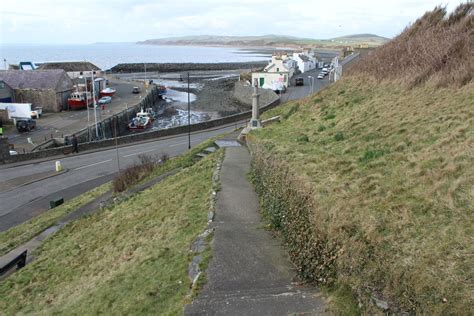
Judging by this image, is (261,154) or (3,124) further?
(3,124)

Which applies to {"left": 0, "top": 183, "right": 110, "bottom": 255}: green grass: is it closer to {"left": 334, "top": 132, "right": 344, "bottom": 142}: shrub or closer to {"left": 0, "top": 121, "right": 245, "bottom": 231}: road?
{"left": 0, "top": 121, "right": 245, "bottom": 231}: road

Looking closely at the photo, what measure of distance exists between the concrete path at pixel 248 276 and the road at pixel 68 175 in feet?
42.0

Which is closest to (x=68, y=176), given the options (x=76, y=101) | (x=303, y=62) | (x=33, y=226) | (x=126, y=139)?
(x=126, y=139)

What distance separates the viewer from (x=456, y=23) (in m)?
17.6

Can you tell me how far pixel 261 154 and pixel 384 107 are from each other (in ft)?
14.2

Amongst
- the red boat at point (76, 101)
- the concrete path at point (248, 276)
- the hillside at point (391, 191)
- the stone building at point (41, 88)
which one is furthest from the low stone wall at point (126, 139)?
the concrete path at point (248, 276)

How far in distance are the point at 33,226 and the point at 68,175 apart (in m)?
10.0

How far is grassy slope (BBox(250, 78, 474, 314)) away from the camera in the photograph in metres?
4.95

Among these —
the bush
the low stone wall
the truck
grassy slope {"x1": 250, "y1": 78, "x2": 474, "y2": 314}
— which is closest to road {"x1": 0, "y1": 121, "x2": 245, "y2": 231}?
the low stone wall

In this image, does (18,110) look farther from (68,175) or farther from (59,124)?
(68,175)

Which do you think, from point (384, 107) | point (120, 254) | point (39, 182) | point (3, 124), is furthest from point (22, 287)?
point (3, 124)

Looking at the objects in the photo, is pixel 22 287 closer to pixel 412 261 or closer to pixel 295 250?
pixel 295 250

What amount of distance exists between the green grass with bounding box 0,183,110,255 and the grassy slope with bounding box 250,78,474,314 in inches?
356

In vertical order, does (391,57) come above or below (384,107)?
above
